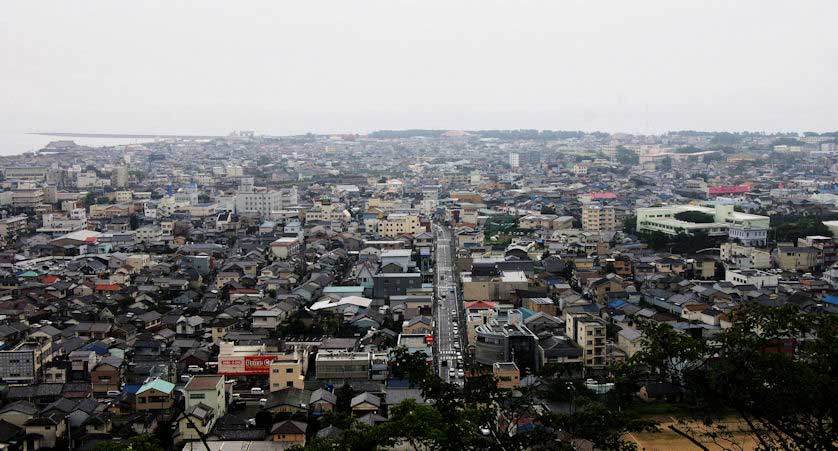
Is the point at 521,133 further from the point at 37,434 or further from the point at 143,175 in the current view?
the point at 37,434

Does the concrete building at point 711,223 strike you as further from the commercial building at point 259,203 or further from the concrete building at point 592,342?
the commercial building at point 259,203

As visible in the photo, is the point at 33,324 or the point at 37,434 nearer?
the point at 37,434

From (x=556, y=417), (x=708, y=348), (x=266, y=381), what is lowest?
(x=266, y=381)

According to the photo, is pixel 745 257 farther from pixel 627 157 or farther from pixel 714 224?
pixel 627 157

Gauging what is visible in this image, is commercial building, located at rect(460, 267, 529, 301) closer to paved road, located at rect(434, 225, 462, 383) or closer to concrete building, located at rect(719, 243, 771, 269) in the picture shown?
paved road, located at rect(434, 225, 462, 383)

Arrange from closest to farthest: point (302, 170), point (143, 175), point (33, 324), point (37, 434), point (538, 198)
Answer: point (37, 434) < point (33, 324) < point (538, 198) < point (143, 175) < point (302, 170)

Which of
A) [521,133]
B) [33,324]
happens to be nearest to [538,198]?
[33,324]
